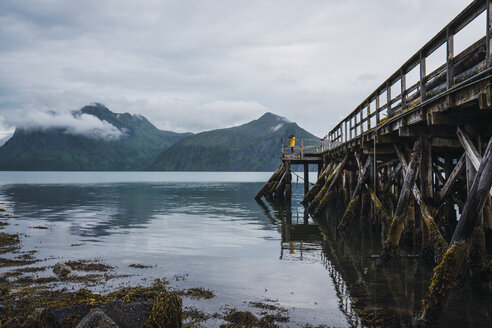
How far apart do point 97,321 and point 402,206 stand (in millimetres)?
8529

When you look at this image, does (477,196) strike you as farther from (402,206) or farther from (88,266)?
(88,266)

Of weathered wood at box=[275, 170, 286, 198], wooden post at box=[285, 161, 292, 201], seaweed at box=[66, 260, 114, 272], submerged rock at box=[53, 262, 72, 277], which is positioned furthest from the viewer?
weathered wood at box=[275, 170, 286, 198]

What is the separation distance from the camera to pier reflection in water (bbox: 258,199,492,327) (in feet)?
24.2

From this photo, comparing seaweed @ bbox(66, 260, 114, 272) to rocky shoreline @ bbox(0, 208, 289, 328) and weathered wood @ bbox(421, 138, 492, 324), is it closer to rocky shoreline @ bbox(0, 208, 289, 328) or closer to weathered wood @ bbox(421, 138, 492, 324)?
rocky shoreline @ bbox(0, 208, 289, 328)

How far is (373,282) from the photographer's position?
32.0 feet

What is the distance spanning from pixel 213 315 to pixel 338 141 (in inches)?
786

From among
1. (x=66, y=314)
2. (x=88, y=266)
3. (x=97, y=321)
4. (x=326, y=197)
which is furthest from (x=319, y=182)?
(x=97, y=321)

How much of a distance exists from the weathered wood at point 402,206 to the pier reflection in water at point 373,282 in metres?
0.65

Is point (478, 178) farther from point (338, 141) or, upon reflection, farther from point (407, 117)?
point (338, 141)

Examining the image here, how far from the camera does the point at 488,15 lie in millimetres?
6621

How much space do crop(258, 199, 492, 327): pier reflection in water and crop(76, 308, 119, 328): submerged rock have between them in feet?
14.3

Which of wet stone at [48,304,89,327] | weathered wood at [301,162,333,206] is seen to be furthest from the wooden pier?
weathered wood at [301,162,333,206]

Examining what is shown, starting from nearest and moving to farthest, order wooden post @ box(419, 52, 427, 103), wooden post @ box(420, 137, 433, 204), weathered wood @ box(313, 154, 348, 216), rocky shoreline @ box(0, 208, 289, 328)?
1. rocky shoreline @ box(0, 208, 289, 328)
2. wooden post @ box(419, 52, 427, 103)
3. wooden post @ box(420, 137, 433, 204)
4. weathered wood @ box(313, 154, 348, 216)

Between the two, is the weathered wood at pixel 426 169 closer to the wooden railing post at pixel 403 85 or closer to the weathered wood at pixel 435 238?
the weathered wood at pixel 435 238
